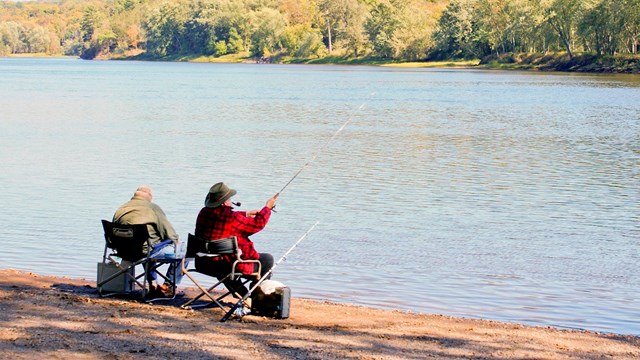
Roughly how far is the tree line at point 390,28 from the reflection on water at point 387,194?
6592cm

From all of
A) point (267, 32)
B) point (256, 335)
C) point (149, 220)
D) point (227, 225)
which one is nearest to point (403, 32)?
point (267, 32)

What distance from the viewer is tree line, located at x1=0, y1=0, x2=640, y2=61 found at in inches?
4313

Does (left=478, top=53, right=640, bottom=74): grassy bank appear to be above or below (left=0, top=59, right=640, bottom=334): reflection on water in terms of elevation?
below

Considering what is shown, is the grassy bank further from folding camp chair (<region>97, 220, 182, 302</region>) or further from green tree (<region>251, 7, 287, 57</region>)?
folding camp chair (<region>97, 220, 182, 302</region>)

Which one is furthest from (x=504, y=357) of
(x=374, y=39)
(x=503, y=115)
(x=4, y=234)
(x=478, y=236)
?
(x=374, y=39)

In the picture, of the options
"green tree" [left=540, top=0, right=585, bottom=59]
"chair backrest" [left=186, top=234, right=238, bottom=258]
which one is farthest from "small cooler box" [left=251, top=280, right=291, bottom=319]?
"green tree" [left=540, top=0, right=585, bottom=59]

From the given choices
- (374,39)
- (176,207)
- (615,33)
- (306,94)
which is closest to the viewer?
(176,207)

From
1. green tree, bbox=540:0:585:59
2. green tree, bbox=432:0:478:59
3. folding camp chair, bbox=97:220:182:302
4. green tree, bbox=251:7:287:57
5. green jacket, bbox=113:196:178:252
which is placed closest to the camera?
folding camp chair, bbox=97:220:182:302

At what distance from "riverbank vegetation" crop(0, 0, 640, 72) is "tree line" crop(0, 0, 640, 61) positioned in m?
0.14

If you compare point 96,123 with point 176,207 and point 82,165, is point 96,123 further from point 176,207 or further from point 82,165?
point 176,207

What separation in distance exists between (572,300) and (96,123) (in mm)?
30286

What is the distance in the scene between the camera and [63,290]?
1014cm

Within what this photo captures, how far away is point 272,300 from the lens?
356 inches

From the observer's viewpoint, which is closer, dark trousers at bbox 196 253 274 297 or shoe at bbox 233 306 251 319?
shoe at bbox 233 306 251 319
